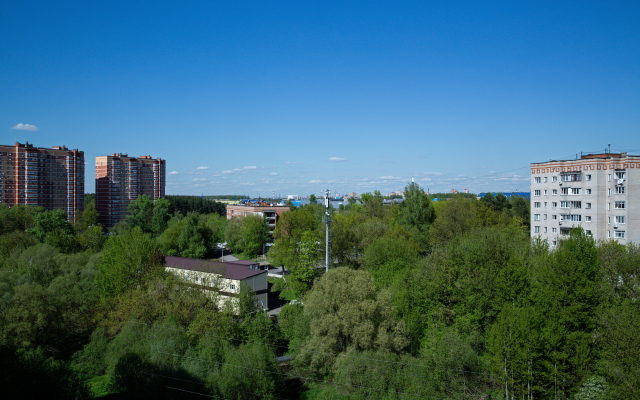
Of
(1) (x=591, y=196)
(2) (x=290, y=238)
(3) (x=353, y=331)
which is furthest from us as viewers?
(2) (x=290, y=238)

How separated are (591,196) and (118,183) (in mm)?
67861

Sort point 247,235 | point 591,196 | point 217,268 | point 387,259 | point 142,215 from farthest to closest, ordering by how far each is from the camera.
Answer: point 142,215
point 247,235
point 591,196
point 387,259
point 217,268

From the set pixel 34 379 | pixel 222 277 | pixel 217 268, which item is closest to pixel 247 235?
pixel 217 268

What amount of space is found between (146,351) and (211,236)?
33873 mm

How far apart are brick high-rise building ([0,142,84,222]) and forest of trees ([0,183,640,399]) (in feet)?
103

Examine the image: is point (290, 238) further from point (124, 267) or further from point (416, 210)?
point (124, 267)

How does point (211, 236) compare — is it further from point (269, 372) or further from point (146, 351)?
point (269, 372)

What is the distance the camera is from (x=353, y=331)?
16.3m

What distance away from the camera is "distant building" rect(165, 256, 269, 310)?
22562mm

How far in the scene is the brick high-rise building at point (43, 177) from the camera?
50.9 m

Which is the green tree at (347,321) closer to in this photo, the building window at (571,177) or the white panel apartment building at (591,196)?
the white panel apartment building at (591,196)

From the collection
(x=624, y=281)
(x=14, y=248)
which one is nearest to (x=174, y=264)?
(x=14, y=248)

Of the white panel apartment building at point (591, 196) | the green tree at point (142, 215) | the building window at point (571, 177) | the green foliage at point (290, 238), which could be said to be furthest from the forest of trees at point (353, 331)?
the green tree at point (142, 215)

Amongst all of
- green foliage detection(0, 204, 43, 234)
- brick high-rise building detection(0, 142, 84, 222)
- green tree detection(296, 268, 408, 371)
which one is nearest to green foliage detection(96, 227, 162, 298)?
green tree detection(296, 268, 408, 371)
